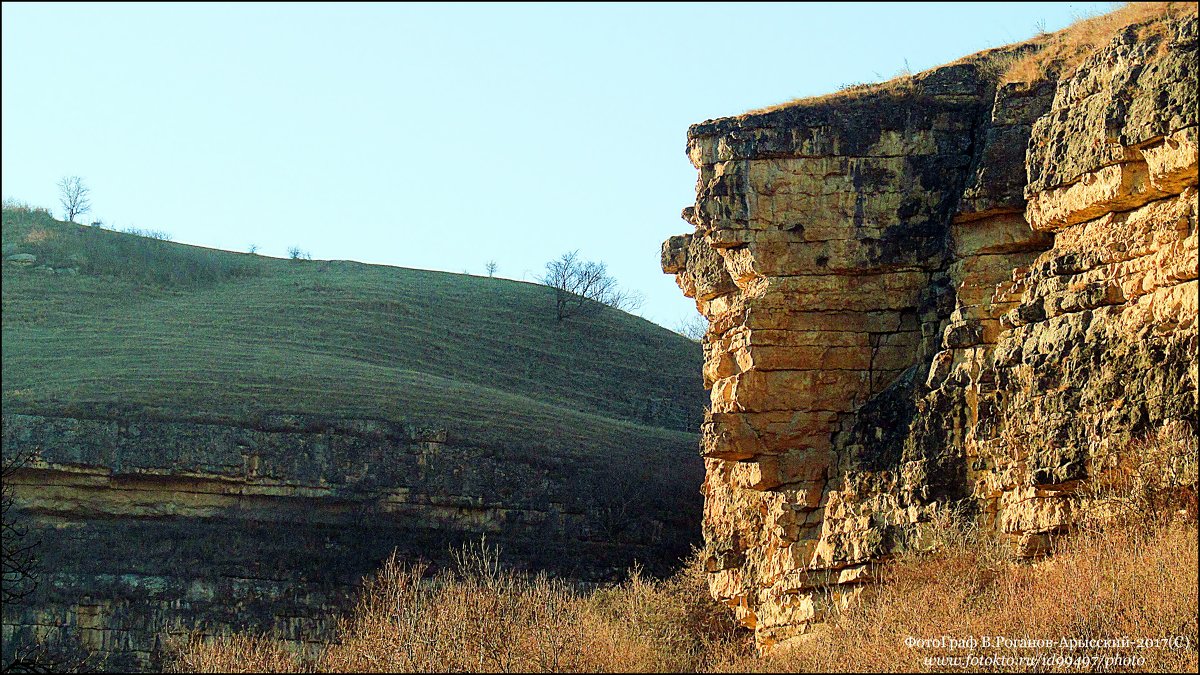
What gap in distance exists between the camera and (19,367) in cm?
3822

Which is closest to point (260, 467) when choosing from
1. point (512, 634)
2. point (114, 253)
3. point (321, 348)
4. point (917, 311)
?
point (321, 348)

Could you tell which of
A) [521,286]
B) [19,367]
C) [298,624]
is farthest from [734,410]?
[521,286]

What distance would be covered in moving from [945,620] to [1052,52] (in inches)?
388

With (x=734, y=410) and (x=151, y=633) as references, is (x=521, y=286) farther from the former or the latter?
(x=734, y=410)

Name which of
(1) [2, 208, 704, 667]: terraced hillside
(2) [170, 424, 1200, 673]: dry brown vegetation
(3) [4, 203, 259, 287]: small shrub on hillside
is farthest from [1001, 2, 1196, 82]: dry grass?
(3) [4, 203, 259, 287]: small shrub on hillside

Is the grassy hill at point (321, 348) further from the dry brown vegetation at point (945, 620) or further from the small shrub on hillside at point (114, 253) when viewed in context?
the dry brown vegetation at point (945, 620)

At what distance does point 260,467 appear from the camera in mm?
35531

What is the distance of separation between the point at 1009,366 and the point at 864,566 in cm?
393

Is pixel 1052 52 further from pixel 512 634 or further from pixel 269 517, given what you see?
pixel 269 517

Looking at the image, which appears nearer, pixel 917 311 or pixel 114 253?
pixel 917 311

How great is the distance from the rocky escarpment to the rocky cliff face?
11.4 m

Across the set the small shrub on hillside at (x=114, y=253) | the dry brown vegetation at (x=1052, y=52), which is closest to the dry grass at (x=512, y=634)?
the dry brown vegetation at (x=1052, y=52)

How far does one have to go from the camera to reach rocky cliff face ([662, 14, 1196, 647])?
778 inches

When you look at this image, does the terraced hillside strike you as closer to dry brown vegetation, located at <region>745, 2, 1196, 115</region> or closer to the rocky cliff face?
the rocky cliff face
